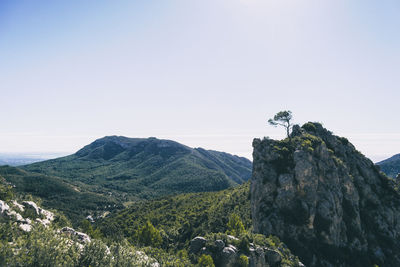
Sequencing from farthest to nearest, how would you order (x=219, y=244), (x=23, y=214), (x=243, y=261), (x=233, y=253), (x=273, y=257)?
1. (x=273, y=257)
2. (x=219, y=244)
3. (x=233, y=253)
4. (x=243, y=261)
5. (x=23, y=214)

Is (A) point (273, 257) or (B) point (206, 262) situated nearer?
(B) point (206, 262)

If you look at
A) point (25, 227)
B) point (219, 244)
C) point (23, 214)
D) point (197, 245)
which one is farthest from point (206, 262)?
point (23, 214)

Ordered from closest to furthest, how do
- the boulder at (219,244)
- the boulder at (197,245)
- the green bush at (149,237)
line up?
the boulder at (219,244), the boulder at (197,245), the green bush at (149,237)

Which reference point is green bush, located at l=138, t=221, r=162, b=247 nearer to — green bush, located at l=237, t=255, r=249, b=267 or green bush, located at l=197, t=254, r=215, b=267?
green bush, located at l=197, t=254, r=215, b=267

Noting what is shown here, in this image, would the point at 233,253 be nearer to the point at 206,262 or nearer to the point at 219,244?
the point at 219,244

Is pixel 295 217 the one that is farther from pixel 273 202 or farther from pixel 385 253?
pixel 385 253

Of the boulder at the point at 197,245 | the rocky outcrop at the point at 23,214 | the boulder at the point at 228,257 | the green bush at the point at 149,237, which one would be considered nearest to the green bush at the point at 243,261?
the boulder at the point at 228,257

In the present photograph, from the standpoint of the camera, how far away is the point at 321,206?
57125 mm

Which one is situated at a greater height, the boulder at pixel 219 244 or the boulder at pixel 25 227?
the boulder at pixel 25 227

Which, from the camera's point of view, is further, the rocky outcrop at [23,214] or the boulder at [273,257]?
the boulder at [273,257]

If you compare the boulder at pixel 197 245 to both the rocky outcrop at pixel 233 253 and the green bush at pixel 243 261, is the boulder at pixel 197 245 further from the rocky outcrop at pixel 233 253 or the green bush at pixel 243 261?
the green bush at pixel 243 261

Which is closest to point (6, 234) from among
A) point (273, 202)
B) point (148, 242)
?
point (148, 242)

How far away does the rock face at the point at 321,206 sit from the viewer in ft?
176

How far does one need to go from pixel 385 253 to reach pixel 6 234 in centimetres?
8304
